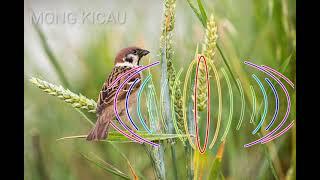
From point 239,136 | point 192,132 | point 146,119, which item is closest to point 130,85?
point 146,119

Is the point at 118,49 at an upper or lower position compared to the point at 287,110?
upper

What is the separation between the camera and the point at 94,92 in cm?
148

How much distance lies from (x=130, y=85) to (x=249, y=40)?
34 centimetres

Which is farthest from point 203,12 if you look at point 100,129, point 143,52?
point 100,129

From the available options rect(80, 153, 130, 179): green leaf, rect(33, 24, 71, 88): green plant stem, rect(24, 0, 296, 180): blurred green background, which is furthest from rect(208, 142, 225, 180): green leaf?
rect(33, 24, 71, 88): green plant stem

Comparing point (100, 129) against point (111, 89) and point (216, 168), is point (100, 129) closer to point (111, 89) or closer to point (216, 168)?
point (111, 89)

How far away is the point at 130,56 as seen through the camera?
58.0 inches

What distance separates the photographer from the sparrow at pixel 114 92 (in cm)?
145

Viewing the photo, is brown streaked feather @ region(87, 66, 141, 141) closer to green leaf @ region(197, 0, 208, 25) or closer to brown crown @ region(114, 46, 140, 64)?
brown crown @ region(114, 46, 140, 64)

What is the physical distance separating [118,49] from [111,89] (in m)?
0.11

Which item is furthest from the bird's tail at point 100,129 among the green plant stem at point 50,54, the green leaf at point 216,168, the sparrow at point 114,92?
the green leaf at point 216,168

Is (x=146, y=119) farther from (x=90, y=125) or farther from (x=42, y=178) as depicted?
(x=42, y=178)

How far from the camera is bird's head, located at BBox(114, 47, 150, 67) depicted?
1472 mm
